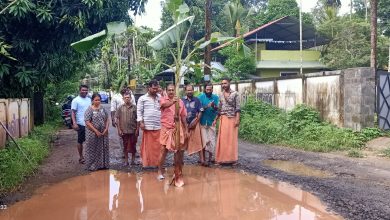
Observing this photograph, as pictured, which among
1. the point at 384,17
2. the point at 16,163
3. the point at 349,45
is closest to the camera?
the point at 16,163

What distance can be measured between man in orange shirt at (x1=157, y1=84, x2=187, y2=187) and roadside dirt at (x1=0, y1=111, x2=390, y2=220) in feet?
4.67

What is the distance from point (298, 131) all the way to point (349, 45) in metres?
14.5

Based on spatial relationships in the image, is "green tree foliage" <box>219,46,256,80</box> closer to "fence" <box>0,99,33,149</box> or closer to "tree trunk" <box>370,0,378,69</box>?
"tree trunk" <box>370,0,378,69</box>

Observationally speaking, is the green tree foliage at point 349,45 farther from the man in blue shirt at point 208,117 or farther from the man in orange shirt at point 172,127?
the man in orange shirt at point 172,127

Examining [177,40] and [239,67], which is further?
[239,67]

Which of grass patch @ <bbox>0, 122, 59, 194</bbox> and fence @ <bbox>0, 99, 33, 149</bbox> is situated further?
fence @ <bbox>0, 99, 33, 149</bbox>

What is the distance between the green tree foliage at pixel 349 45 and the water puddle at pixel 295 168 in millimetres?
16587

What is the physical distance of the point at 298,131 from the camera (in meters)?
11.3

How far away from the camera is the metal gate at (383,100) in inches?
415

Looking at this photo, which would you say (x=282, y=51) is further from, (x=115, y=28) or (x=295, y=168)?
(x=115, y=28)

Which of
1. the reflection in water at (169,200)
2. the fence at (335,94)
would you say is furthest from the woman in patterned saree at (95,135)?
the fence at (335,94)

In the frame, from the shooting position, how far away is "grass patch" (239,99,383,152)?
32.0 feet

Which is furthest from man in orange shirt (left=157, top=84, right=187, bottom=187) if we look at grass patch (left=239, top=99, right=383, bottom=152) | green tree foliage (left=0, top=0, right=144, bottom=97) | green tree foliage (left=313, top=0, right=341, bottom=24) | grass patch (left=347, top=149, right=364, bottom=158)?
green tree foliage (left=313, top=0, right=341, bottom=24)

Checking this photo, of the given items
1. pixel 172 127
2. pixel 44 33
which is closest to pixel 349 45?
pixel 44 33
